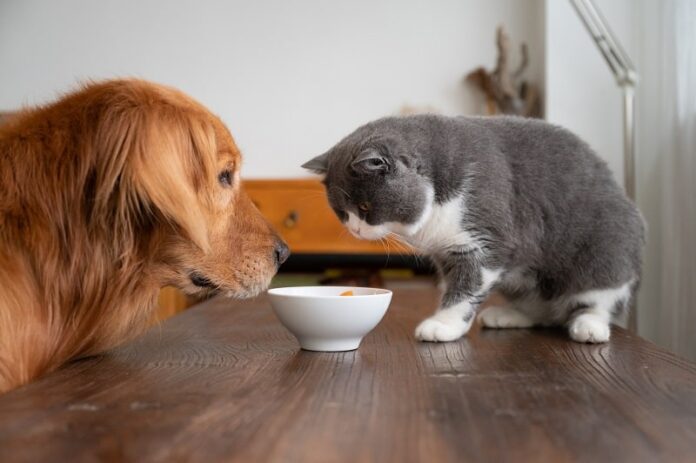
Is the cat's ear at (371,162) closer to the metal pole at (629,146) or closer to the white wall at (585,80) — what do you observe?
the metal pole at (629,146)

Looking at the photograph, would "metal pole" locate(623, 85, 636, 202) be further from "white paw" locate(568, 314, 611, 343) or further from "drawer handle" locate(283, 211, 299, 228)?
"drawer handle" locate(283, 211, 299, 228)

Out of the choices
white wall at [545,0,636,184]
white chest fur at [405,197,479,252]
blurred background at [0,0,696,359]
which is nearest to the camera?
white chest fur at [405,197,479,252]

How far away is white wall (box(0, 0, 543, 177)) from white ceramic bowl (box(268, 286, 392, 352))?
265 cm

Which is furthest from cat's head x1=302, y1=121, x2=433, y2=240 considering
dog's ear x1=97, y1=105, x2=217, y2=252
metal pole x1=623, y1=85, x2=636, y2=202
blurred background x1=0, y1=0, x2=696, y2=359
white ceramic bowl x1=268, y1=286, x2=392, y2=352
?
blurred background x1=0, y1=0, x2=696, y2=359

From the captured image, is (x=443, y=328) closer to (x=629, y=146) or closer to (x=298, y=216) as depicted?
(x=629, y=146)

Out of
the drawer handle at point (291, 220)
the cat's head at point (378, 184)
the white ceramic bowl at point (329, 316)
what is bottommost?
the drawer handle at point (291, 220)

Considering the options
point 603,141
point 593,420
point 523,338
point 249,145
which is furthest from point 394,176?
point 249,145

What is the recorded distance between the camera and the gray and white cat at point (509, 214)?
132 cm

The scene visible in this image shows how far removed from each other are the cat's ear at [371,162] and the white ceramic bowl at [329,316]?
1.15 feet

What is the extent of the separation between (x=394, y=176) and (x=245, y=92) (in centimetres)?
254

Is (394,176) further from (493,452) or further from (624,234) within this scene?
(493,452)

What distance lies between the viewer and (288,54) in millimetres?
3725

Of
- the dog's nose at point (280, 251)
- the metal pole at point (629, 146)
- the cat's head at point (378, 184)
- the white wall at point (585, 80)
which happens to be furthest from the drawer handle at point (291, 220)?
the dog's nose at point (280, 251)

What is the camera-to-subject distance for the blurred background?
3124 mm
